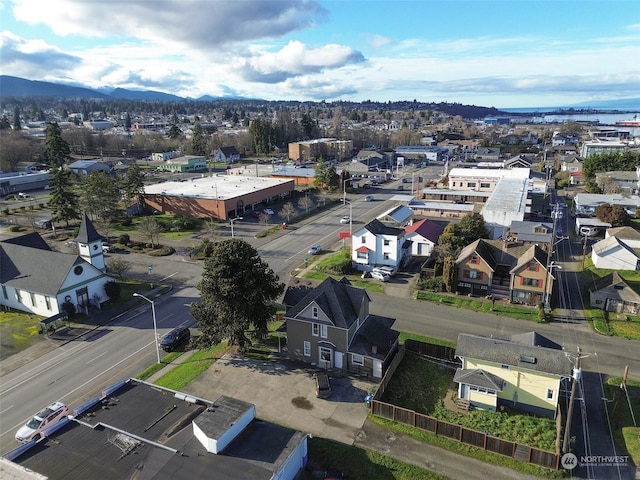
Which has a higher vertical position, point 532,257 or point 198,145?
point 198,145

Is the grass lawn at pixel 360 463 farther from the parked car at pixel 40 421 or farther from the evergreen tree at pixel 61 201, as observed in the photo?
the evergreen tree at pixel 61 201

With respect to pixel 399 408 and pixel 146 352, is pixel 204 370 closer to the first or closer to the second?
pixel 146 352

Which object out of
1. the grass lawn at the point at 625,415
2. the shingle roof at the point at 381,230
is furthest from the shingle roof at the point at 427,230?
the grass lawn at the point at 625,415

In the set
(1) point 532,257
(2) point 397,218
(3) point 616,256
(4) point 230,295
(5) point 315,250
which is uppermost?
(4) point 230,295

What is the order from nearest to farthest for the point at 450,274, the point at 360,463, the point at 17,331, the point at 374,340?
the point at 360,463 → the point at 374,340 → the point at 17,331 → the point at 450,274

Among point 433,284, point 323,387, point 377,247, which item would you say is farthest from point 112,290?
point 433,284

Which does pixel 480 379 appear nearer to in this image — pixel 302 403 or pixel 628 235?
pixel 302 403

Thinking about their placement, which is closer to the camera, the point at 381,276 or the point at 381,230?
the point at 381,276
